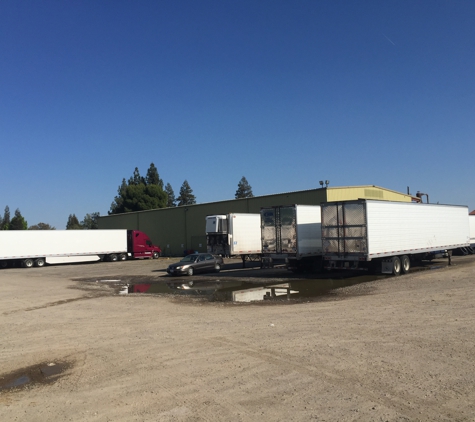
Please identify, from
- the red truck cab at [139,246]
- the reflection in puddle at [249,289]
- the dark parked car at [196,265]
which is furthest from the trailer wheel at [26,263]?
the reflection in puddle at [249,289]

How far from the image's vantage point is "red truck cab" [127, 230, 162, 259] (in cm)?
4750

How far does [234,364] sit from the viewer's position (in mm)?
7520

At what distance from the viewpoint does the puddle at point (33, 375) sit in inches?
281

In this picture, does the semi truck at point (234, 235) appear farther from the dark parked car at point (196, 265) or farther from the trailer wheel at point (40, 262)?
the trailer wheel at point (40, 262)

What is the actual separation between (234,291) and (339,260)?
611 cm

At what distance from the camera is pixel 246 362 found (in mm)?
7598

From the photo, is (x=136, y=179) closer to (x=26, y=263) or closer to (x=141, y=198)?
(x=141, y=198)

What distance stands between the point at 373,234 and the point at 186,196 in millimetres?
118215

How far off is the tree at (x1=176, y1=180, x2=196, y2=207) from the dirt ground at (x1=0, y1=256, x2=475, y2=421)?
4824 inches

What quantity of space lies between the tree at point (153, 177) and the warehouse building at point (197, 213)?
128 feet

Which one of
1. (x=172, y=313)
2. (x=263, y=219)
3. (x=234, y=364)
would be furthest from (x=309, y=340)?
(x=263, y=219)

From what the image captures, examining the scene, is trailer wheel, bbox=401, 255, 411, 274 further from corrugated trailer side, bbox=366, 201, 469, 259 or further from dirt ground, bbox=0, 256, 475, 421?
dirt ground, bbox=0, 256, 475, 421

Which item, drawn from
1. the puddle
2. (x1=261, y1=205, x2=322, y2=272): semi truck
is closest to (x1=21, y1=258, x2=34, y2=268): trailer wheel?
(x1=261, y1=205, x2=322, y2=272): semi truck

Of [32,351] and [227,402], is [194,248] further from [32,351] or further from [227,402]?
[227,402]
